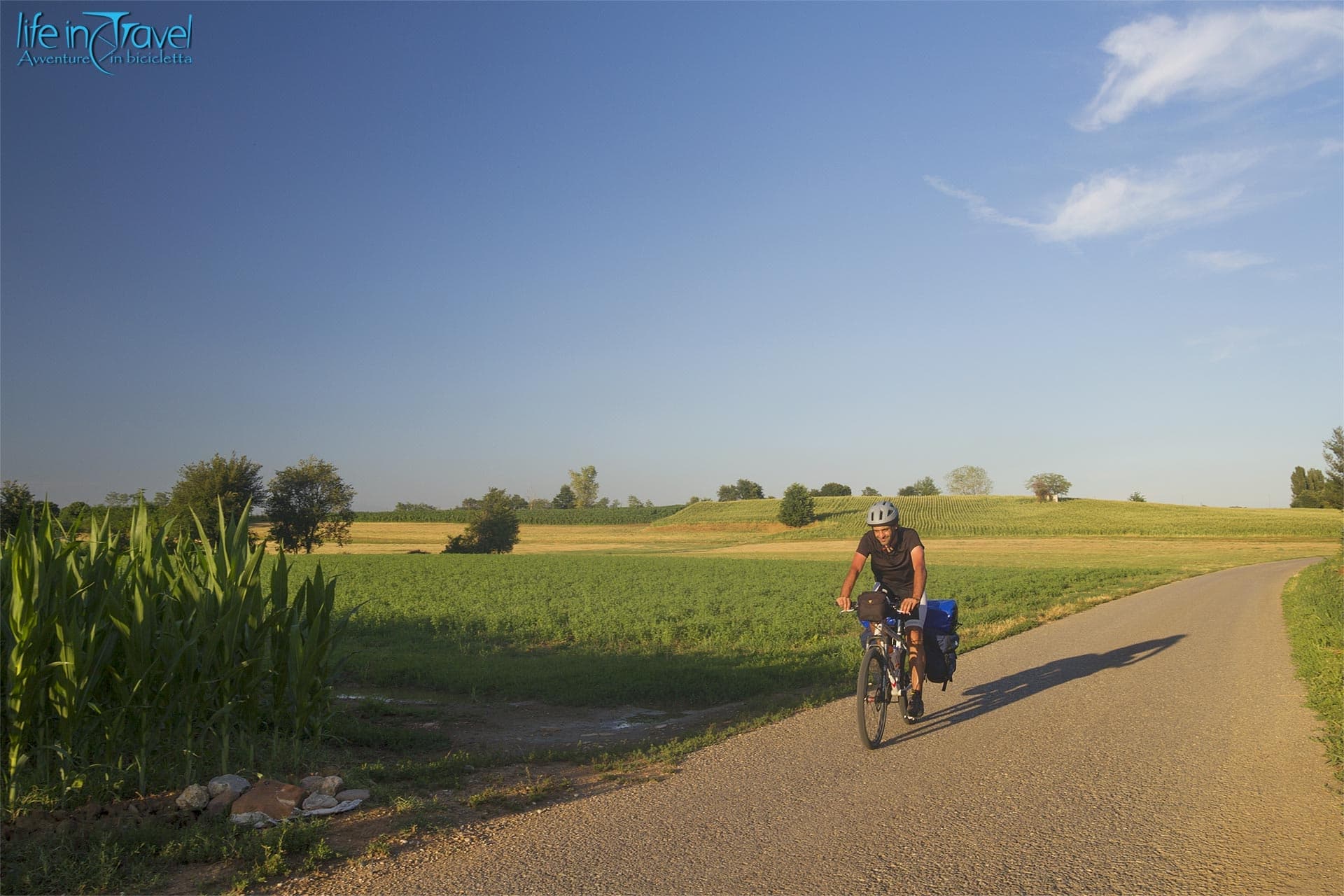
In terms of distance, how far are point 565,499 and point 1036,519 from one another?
97.9 m

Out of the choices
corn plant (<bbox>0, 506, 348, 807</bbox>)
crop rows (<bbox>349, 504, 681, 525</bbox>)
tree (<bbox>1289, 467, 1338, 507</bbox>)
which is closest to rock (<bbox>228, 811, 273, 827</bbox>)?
corn plant (<bbox>0, 506, 348, 807</bbox>)

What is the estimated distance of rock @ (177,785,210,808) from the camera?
535cm

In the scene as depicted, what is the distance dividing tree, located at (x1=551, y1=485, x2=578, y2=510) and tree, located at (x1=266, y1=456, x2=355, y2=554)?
3667 inches

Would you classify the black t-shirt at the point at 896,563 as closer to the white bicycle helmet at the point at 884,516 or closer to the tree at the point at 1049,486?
the white bicycle helmet at the point at 884,516

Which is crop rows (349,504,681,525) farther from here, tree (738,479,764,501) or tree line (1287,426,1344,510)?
tree line (1287,426,1344,510)

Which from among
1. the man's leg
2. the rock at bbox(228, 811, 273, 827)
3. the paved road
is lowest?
the paved road

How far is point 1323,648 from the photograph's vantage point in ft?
38.5

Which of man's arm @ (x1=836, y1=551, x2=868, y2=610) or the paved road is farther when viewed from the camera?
man's arm @ (x1=836, y1=551, x2=868, y2=610)

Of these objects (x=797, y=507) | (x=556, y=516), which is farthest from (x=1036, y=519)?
(x=556, y=516)

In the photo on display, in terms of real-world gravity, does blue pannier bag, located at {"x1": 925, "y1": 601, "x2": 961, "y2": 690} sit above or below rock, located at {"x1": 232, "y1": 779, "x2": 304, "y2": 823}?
above

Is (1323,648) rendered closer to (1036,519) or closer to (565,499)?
(1036,519)

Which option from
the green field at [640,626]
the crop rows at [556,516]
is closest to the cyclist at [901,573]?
the green field at [640,626]

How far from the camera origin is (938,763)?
659cm

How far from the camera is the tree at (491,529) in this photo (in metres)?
76.4
